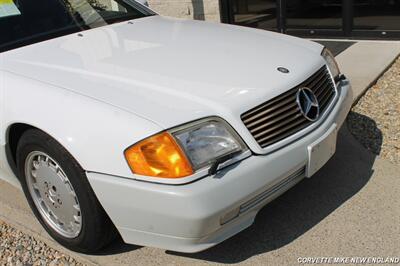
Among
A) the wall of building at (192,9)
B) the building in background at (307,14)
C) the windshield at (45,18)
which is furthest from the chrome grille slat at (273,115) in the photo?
the wall of building at (192,9)

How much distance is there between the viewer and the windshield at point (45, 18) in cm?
319

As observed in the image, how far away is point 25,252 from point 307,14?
512cm

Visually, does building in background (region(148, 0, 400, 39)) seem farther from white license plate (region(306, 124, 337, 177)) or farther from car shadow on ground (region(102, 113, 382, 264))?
white license plate (region(306, 124, 337, 177))

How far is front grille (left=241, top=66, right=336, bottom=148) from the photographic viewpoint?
7.84ft

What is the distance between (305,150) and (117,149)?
3.07 feet

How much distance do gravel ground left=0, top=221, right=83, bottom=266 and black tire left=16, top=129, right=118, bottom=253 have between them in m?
0.09

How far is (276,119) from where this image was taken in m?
2.47

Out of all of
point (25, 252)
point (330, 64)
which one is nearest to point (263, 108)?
point (330, 64)

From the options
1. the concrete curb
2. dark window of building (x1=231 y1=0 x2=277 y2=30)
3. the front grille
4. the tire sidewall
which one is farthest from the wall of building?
the tire sidewall

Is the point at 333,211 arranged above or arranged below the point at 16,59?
below

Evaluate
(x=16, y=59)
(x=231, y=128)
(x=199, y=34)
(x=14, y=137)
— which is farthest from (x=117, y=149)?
(x=199, y=34)

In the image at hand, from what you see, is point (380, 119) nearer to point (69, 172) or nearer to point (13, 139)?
point (69, 172)

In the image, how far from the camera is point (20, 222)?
123 inches

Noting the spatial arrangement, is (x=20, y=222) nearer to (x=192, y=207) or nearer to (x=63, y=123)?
(x=63, y=123)
